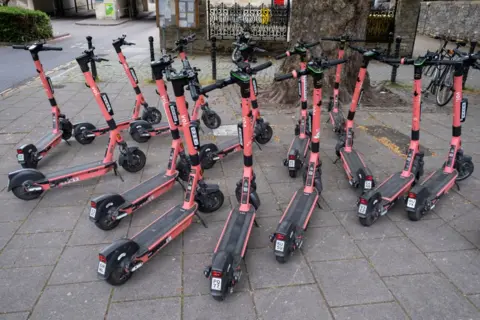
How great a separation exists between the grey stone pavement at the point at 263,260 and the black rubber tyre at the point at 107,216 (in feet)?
0.28

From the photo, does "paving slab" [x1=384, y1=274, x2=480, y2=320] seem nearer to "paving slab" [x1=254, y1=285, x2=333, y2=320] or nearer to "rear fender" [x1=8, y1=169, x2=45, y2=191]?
"paving slab" [x1=254, y1=285, x2=333, y2=320]

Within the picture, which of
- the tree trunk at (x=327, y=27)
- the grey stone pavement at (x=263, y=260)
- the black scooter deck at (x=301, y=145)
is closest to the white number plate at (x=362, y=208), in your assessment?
the grey stone pavement at (x=263, y=260)

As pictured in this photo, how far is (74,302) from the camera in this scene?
3.22 meters

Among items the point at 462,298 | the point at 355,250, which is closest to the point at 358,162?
the point at 355,250

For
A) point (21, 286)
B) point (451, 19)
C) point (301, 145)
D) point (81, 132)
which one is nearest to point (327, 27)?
point (301, 145)

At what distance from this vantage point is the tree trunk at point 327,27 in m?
8.03

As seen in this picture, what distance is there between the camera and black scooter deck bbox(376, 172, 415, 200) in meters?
4.45

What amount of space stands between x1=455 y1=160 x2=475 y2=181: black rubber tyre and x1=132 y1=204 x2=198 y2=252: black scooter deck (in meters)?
3.58

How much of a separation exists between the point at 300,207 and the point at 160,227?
1.51 metres

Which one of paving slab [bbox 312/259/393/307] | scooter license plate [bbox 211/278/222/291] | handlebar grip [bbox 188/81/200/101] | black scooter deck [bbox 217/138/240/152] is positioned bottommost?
paving slab [bbox 312/259/393/307]

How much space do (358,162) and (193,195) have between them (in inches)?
95.0

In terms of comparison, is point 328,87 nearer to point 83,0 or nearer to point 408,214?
point 408,214

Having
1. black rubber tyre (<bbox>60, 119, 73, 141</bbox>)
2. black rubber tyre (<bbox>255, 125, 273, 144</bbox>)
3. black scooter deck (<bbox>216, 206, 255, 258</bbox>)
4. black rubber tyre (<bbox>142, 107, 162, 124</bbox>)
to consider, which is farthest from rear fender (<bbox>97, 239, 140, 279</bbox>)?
black rubber tyre (<bbox>142, 107, 162, 124</bbox>)

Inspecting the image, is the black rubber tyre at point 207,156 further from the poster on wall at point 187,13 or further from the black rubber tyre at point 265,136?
the poster on wall at point 187,13
